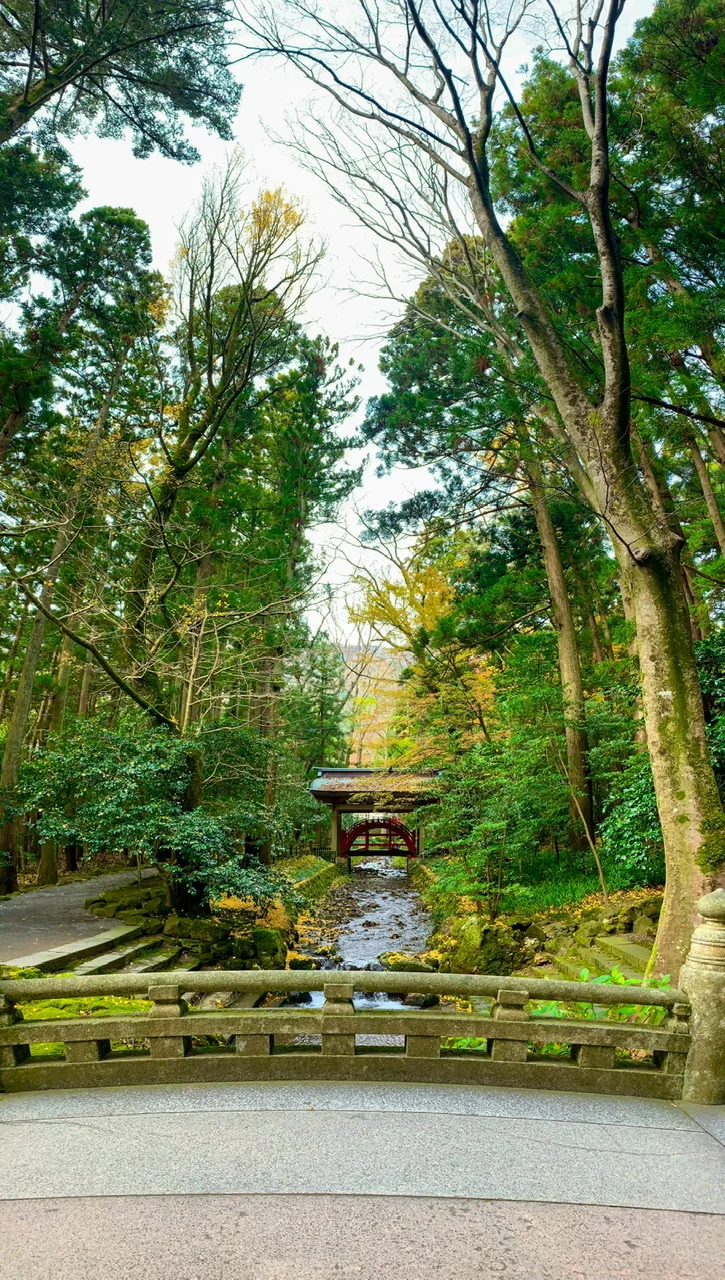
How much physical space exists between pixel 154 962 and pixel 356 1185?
662 centimetres

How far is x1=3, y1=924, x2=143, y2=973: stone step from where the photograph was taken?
722cm

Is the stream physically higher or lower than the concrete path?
lower

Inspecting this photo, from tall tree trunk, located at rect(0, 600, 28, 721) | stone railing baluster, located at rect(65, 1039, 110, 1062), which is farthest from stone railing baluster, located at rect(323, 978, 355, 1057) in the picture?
tall tree trunk, located at rect(0, 600, 28, 721)

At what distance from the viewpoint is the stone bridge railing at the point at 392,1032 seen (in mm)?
3533

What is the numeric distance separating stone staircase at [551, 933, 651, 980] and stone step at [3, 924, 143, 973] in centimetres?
566

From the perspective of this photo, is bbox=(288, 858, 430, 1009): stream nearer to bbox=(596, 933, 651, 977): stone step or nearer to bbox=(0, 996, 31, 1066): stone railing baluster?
bbox=(596, 933, 651, 977): stone step

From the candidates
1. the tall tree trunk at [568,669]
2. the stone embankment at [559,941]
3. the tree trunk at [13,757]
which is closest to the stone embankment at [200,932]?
the tree trunk at [13,757]

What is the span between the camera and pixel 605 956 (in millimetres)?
7910

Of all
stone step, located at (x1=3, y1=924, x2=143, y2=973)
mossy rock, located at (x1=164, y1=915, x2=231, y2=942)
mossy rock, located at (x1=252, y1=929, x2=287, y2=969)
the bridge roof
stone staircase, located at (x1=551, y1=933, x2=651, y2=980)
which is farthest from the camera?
the bridge roof

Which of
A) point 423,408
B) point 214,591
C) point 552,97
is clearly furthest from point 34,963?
point 552,97

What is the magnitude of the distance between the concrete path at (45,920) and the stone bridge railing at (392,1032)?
4.65 metres

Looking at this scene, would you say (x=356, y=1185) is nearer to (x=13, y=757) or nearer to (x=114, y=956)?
(x=114, y=956)

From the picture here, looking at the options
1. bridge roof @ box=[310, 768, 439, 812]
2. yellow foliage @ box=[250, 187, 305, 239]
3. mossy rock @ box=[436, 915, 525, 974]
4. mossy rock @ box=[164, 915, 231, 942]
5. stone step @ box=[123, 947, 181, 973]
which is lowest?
mossy rock @ box=[436, 915, 525, 974]

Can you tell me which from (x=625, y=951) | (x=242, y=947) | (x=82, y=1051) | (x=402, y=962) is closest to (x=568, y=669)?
(x=402, y=962)
